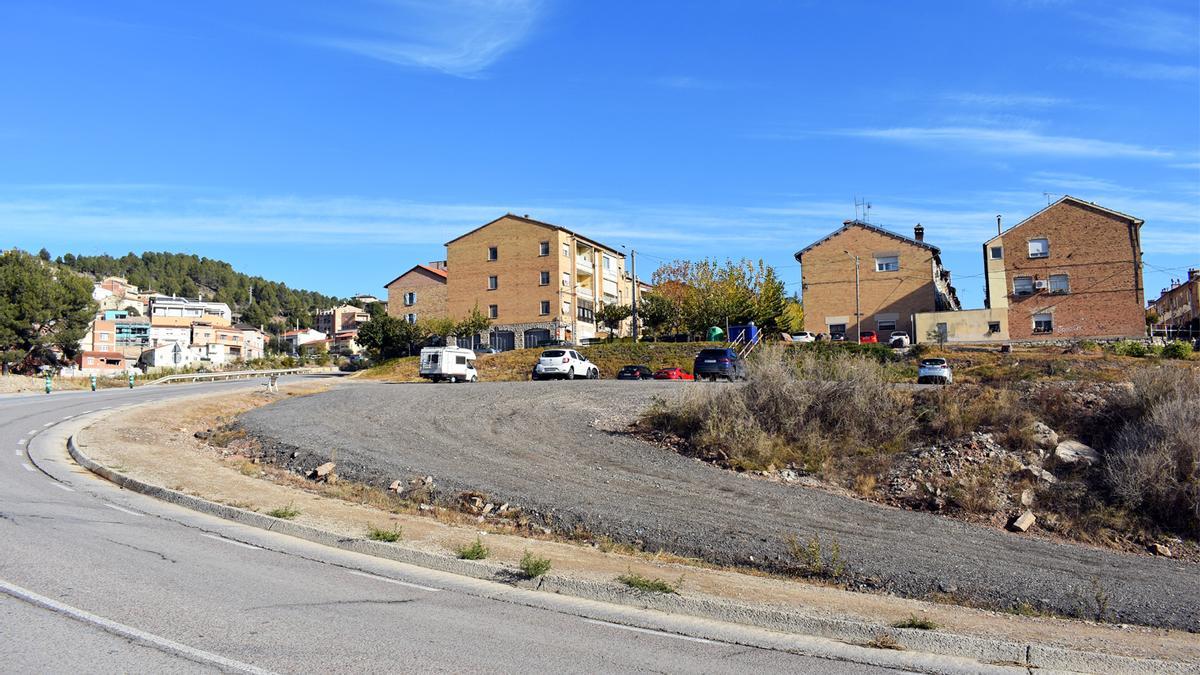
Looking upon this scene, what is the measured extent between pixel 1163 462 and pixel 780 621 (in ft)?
38.7

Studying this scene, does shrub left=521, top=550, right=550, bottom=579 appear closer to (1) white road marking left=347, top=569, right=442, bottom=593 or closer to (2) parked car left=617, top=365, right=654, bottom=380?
(1) white road marking left=347, top=569, right=442, bottom=593

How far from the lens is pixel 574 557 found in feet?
33.7

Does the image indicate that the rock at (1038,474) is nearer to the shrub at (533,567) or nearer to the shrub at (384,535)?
the shrub at (533,567)

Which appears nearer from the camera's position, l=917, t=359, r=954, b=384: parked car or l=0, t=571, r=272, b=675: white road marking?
l=0, t=571, r=272, b=675: white road marking

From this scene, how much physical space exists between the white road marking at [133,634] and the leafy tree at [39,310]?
71.6 m

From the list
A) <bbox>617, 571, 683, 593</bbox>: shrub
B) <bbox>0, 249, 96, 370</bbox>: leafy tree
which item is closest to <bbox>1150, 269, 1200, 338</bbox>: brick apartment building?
<bbox>617, 571, 683, 593</bbox>: shrub

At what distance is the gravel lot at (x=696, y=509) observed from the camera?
10.5 metres

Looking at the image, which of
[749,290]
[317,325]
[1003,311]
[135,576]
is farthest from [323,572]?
[317,325]

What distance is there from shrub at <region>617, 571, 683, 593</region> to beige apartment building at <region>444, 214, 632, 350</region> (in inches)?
2266

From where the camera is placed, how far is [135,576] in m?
8.12

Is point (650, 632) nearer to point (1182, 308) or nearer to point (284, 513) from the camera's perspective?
point (284, 513)

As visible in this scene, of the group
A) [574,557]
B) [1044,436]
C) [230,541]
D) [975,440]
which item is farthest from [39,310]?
[1044,436]

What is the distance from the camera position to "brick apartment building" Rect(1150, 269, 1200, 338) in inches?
2549

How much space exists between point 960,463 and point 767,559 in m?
7.61
